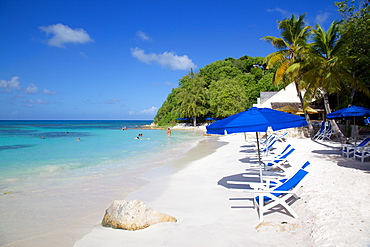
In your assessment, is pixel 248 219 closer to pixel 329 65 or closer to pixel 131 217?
pixel 131 217

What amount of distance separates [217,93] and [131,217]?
125ft

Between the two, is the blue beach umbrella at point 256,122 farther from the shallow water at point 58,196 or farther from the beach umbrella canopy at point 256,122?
the shallow water at point 58,196

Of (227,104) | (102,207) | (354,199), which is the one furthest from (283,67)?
(227,104)

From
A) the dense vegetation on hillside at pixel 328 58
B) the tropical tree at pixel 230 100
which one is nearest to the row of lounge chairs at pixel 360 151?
the dense vegetation on hillside at pixel 328 58

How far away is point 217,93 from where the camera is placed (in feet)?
135

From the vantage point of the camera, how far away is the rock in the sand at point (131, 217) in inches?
159

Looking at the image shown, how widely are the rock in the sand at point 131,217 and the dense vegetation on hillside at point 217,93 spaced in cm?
2735

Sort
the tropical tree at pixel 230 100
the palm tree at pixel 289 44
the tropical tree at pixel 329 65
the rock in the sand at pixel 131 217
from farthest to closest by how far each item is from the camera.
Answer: the tropical tree at pixel 230 100, the palm tree at pixel 289 44, the tropical tree at pixel 329 65, the rock in the sand at pixel 131 217

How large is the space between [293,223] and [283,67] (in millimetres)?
15544

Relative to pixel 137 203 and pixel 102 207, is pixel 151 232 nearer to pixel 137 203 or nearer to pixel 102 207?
pixel 137 203

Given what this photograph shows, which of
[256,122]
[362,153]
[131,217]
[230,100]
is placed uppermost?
[230,100]

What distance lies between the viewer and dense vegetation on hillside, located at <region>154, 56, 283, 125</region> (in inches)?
1522

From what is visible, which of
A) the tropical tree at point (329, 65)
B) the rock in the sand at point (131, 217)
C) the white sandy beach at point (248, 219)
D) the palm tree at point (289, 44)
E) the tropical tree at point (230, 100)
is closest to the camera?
the white sandy beach at point (248, 219)

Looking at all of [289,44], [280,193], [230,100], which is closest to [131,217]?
[280,193]
